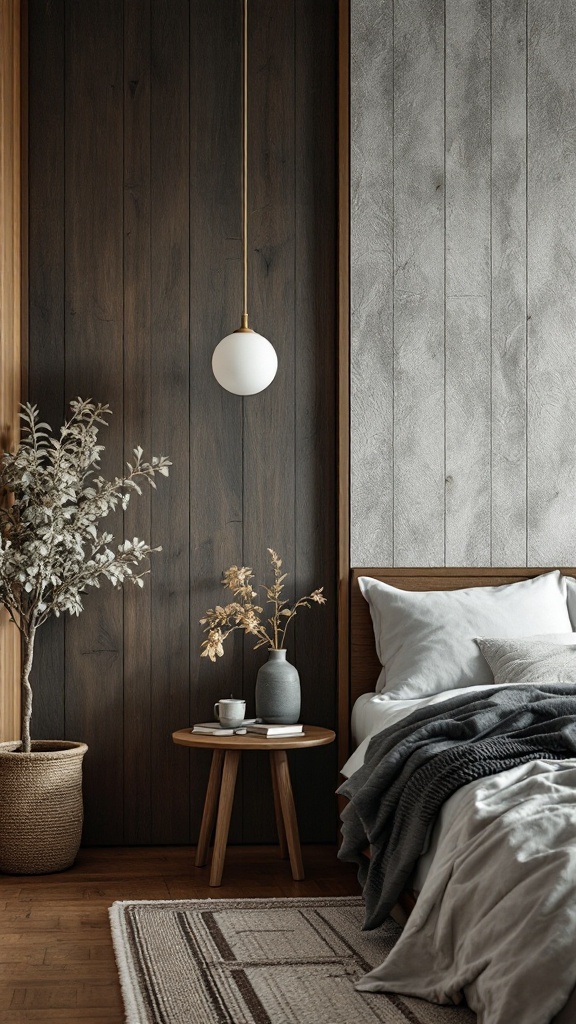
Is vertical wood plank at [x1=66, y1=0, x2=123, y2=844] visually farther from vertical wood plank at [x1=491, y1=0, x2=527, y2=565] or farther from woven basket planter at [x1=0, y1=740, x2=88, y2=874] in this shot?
vertical wood plank at [x1=491, y1=0, x2=527, y2=565]

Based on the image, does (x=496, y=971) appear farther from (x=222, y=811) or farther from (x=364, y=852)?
(x=222, y=811)

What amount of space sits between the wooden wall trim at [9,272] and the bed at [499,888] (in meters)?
1.38

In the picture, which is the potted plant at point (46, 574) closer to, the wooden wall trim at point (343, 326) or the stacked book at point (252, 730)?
the stacked book at point (252, 730)

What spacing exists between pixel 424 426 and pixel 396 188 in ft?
2.92

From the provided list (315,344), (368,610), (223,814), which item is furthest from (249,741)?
(315,344)

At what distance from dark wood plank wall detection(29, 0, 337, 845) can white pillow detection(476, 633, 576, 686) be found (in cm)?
68

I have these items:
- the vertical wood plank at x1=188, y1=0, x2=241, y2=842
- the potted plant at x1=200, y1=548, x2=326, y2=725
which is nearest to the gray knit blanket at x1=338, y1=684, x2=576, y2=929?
the potted plant at x1=200, y1=548, x2=326, y2=725

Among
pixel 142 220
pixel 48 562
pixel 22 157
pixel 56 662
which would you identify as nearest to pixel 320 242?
pixel 142 220

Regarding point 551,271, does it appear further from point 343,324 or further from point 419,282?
point 343,324

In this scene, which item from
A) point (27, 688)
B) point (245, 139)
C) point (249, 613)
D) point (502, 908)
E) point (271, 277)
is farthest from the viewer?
point (271, 277)

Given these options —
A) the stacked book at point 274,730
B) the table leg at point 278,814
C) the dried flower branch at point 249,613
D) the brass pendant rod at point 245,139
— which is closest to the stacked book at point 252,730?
the stacked book at point 274,730

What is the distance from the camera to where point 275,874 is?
350cm

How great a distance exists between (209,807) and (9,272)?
1.95 metres

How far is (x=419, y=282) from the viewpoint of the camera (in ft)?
13.0
